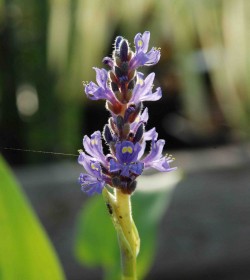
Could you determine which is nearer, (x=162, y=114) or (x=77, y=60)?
(x=77, y=60)

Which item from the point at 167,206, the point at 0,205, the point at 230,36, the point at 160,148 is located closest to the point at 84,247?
the point at 0,205

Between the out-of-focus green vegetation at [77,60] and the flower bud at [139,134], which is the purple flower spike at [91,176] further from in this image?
the out-of-focus green vegetation at [77,60]

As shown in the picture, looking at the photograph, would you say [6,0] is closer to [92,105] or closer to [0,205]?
[92,105]

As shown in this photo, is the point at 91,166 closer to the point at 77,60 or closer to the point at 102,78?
the point at 102,78

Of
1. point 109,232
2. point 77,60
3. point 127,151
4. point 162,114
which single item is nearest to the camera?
point 127,151

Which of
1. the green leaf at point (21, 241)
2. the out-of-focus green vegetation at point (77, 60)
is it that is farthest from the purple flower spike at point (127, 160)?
the out-of-focus green vegetation at point (77, 60)

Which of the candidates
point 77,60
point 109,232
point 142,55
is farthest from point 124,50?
point 77,60

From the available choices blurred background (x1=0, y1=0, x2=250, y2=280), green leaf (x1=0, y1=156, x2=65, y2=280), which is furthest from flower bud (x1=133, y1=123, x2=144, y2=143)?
blurred background (x1=0, y1=0, x2=250, y2=280)
